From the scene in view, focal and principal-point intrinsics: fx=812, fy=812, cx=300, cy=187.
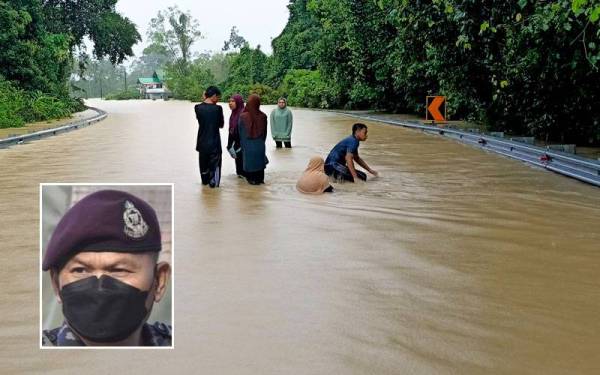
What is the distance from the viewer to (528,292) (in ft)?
20.9

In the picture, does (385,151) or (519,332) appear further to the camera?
(385,151)

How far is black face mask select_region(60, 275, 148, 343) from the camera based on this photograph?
1.99m

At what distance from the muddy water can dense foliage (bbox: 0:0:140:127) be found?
21.3 metres

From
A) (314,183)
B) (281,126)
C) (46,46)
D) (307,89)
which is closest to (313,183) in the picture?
(314,183)

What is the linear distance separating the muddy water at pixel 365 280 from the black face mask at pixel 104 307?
2595 mm

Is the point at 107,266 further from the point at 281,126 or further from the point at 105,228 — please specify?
the point at 281,126

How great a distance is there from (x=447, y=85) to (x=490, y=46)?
7.69m

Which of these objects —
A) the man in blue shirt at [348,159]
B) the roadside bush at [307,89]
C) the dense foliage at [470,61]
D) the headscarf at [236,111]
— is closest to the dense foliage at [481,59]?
the dense foliage at [470,61]

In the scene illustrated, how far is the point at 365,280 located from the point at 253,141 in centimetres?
731

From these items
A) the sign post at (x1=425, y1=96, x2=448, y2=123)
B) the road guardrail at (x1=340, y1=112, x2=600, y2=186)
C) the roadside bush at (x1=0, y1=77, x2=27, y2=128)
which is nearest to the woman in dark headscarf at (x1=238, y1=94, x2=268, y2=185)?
the road guardrail at (x1=340, y1=112, x2=600, y2=186)

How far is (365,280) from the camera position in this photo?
6.73m

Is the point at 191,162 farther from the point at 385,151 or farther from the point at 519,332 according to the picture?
the point at 519,332

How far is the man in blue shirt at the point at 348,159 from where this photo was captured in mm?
13281

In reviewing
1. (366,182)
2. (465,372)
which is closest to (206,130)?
(366,182)
